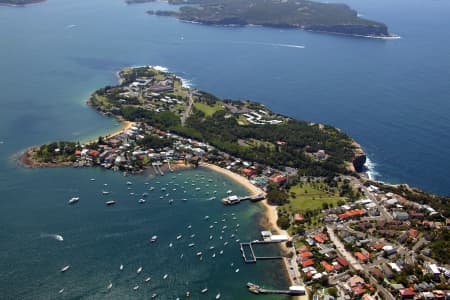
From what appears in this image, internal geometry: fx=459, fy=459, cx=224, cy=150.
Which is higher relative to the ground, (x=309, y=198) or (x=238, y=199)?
(x=309, y=198)

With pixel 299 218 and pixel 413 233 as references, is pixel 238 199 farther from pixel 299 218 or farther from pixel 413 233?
pixel 413 233

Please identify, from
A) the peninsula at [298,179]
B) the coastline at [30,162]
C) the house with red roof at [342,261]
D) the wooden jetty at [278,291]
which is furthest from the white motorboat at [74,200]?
the house with red roof at [342,261]

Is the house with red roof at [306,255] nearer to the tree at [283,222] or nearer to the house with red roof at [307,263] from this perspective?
the house with red roof at [307,263]

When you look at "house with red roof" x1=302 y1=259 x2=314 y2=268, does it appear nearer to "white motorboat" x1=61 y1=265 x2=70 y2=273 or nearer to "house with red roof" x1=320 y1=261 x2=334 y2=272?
"house with red roof" x1=320 y1=261 x2=334 y2=272

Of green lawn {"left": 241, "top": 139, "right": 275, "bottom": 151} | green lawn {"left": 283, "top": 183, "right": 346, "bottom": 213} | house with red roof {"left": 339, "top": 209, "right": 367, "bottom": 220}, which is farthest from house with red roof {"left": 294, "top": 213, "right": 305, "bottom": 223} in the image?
green lawn {"left": 241, "top": 139, "right": 275, "bottom": 151}

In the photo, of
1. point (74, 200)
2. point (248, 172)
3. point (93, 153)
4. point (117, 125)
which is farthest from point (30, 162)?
point (248, 172)
